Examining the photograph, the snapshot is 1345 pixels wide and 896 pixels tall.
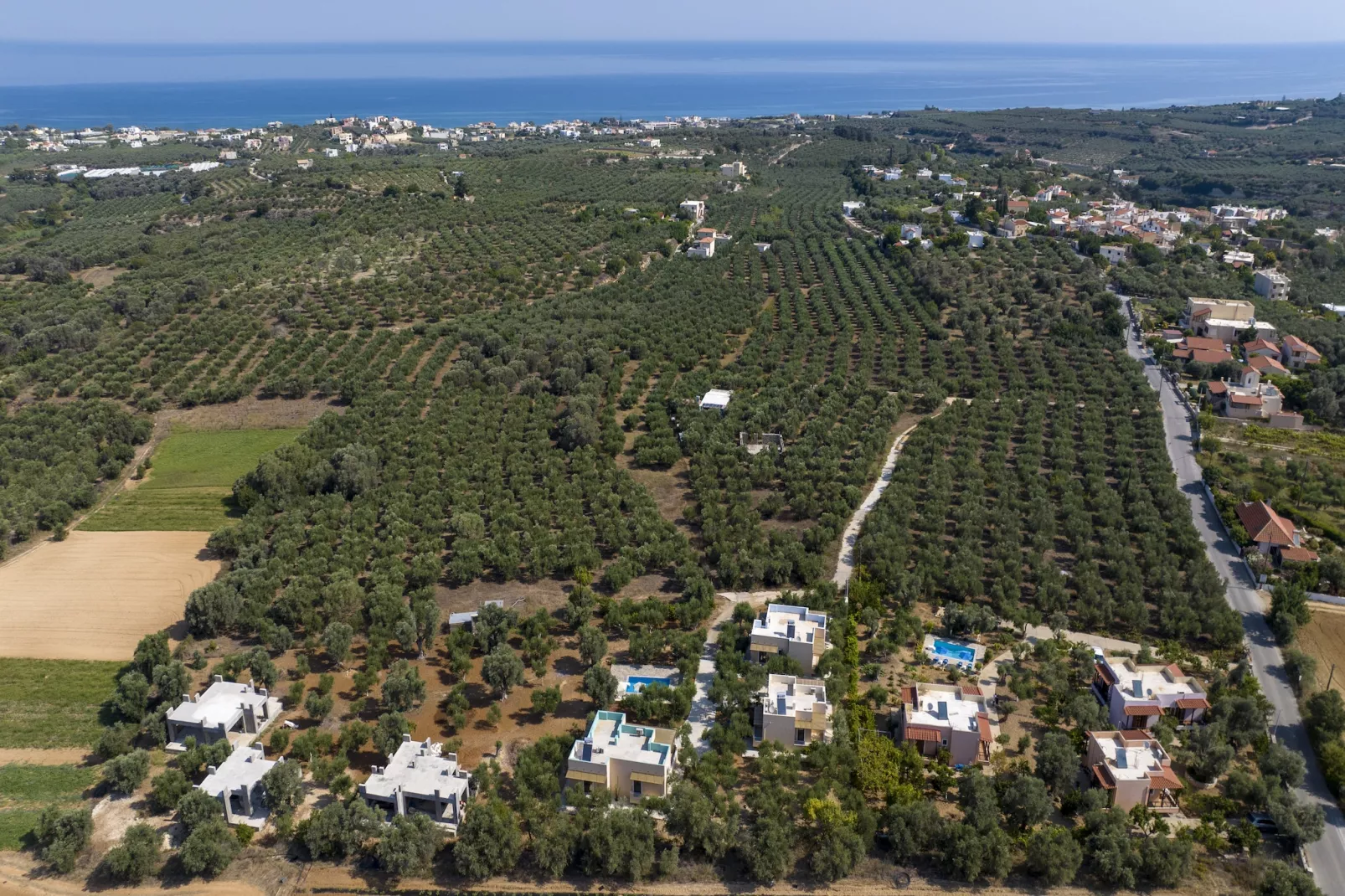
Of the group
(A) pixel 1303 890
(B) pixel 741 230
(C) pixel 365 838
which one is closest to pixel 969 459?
(A) pixel 1303 890

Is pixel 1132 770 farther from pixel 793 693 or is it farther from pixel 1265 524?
pixel 1265 524

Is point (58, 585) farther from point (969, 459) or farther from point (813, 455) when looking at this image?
point (969, 459)

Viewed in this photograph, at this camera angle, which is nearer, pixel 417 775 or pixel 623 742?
pixel 417 775

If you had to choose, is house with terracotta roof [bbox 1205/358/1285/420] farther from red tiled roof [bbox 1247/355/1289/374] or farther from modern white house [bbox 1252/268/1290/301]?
modern white house [bbox 1252/268/1290/301]

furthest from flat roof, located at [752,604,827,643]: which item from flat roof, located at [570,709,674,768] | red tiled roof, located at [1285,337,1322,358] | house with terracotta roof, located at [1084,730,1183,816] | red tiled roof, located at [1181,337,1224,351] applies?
red tiled roof, located at [1285,337,1322,358]

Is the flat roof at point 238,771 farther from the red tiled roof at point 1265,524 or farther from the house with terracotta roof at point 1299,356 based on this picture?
the house with terracotta roof at point 1299,356

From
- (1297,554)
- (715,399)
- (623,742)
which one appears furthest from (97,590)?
(1297,554)
